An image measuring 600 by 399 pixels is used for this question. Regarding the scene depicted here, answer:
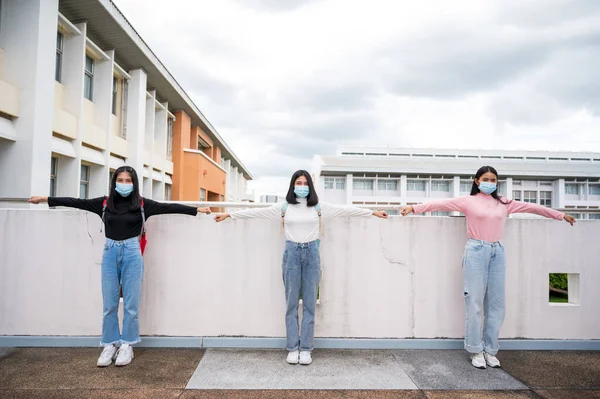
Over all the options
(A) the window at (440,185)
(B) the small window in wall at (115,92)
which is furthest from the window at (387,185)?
(B) the small window in wall at (115,92)

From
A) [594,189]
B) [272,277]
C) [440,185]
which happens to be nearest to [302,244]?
[272,277]

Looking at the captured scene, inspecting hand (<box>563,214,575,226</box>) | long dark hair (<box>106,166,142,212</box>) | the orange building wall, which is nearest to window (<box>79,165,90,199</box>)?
the orange building wall

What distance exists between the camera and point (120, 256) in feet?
11.3

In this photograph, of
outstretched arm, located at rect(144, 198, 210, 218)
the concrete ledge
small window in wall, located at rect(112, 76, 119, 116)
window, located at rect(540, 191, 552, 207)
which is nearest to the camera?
outstretched arm, located at rect(144, 198, 210, 218)

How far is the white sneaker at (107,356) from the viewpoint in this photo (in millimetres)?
3350

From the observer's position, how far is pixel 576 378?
10.6ft

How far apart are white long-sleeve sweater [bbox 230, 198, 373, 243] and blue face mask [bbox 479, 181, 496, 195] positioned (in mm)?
1091

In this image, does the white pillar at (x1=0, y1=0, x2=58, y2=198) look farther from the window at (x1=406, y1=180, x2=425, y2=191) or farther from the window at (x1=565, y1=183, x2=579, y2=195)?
the window at (x1=565, y1=183, x2=579, y2=195)

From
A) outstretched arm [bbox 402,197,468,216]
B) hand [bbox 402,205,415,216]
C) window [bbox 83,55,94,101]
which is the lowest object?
hand [bbox 402,205,415,216]

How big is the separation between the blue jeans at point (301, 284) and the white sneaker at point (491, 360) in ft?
5.51

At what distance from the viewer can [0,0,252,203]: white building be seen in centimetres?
913

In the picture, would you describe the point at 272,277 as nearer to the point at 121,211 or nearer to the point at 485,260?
the point at 121,211

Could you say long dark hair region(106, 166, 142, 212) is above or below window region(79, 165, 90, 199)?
below

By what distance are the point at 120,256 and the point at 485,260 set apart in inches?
135
